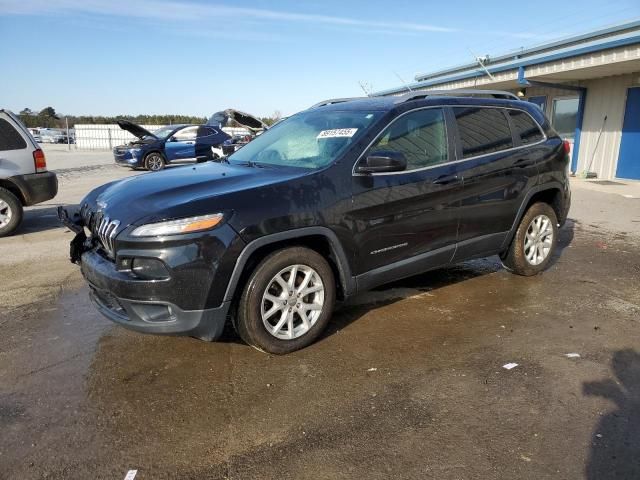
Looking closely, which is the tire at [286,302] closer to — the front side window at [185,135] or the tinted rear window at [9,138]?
the tinted rear window at [9,138]

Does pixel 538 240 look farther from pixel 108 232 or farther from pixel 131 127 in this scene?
pixel 131 127

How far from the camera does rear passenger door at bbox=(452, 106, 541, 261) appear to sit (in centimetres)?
457

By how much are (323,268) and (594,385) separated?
193 centimetres

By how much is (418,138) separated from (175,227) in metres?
2.23

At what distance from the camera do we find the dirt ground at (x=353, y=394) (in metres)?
2.56

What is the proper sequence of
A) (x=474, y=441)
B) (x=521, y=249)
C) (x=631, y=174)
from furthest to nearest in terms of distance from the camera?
(x=631, y=174)
(x=521, y=249)
(x=474, y=441)

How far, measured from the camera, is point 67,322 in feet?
14.3

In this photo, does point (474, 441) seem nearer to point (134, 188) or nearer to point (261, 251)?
point (261, 251)

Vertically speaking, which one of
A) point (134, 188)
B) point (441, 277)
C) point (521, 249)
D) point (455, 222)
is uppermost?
point (134, 188)

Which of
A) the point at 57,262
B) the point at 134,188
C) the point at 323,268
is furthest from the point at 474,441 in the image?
the point at 57,262

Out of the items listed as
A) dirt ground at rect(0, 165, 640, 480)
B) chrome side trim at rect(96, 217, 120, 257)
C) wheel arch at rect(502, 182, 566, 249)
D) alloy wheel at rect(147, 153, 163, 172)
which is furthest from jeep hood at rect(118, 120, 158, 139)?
wheel arch at rect(502, 182, 566, 249)

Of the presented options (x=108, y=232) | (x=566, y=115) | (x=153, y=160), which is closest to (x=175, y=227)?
(x=108, y=232)

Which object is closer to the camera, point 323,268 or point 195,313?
point 195,313

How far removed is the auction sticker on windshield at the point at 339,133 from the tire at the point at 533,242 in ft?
7.50
